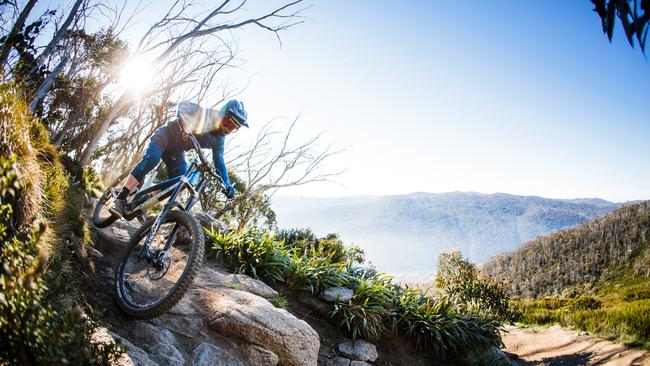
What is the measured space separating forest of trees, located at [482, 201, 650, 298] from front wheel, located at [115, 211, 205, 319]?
67311 millimetres

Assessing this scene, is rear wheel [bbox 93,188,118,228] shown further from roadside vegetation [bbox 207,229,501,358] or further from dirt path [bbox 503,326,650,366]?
dirt path [bbox 503,326,650,366]

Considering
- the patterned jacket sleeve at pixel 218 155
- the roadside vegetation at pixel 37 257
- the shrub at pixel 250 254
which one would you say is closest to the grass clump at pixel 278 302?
the shrub at pixel 250 254

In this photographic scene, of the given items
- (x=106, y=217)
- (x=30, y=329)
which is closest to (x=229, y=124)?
(x=30, y=329)

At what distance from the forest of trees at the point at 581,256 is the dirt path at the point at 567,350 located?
51.7 m

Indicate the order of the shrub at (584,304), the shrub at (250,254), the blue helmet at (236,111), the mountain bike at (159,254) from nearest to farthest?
the mountain bike at (159,254)
the blue helmet at (236,111)
the shrub at (250,254)
the shrub at (584,304)

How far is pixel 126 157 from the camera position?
1661 cm

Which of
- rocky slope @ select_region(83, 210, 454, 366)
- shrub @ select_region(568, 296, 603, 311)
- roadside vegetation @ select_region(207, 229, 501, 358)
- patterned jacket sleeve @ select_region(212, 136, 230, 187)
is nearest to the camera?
rocky slope @ select_region(83, 210, 454, 366)

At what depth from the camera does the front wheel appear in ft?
10.8

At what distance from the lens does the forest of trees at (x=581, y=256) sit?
2556 inches

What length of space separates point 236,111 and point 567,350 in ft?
49.5

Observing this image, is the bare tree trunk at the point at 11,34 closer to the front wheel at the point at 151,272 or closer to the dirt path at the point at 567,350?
the front wheel at the point at 151,272

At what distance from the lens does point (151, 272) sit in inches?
157

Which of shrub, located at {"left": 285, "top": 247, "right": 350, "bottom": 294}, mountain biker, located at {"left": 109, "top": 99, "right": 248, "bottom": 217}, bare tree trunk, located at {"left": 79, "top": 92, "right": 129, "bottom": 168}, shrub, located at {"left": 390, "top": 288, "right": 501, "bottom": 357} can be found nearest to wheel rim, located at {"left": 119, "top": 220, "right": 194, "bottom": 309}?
mountain biker, located at {"left": 109, "top": 99, "right": 248, "bottom": 217}

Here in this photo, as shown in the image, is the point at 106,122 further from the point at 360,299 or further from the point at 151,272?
the point at 360,299
